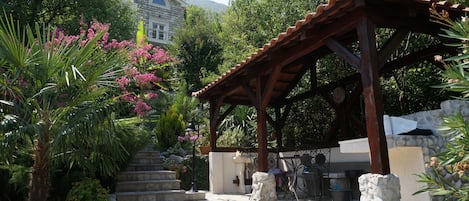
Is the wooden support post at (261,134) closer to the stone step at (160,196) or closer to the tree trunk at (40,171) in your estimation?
the stone step at (160,196)

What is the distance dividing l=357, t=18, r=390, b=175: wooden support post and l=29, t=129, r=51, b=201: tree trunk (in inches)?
153

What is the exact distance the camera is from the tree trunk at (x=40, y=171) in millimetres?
4273

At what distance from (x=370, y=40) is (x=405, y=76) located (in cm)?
403

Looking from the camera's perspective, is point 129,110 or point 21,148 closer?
point 21,148

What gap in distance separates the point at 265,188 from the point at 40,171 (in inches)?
137

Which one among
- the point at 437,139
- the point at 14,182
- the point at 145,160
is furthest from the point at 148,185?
the point at 437,139

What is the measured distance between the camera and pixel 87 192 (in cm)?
520

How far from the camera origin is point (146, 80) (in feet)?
26.9

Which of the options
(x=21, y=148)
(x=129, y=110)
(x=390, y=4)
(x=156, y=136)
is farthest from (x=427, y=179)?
(x=156, y=136)

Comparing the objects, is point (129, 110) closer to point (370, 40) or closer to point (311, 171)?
point (311, 171)

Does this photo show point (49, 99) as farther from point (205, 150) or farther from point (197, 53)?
point (197, 53)

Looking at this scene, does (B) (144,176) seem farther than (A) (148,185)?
Yes

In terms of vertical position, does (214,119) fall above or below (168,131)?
above

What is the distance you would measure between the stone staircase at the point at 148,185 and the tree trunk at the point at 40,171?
5.98 feet
